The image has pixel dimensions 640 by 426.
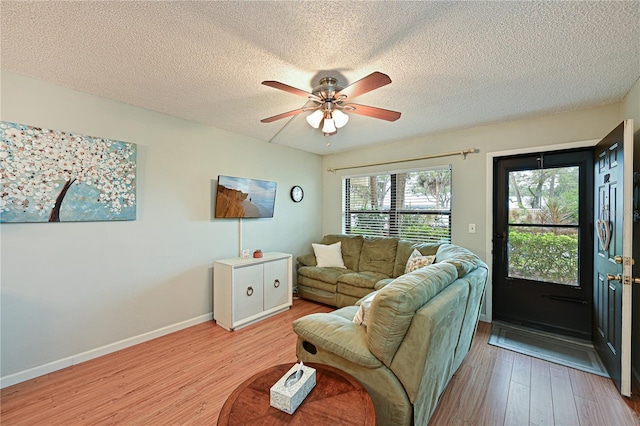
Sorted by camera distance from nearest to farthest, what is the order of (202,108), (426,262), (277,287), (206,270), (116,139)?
(116,139)
(202,108)
(426,262)
(206,270)
(277,287)

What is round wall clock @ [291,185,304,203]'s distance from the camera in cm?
448

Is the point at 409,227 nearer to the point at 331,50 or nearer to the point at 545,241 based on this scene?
the point at 545,241

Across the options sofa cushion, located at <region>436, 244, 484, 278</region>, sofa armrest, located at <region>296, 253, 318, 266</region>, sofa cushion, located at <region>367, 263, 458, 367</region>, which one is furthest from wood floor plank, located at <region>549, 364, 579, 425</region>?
sofa armrest, located at <region>296, 253, 318, 266</region>

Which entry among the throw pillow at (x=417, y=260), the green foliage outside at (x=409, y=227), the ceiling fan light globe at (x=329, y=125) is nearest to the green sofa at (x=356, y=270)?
the throw pillow at (x=417, y=260)

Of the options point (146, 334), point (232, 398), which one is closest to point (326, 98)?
point (232, 398)

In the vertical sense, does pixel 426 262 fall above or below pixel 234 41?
below

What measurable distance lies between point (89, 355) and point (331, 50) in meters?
3.31

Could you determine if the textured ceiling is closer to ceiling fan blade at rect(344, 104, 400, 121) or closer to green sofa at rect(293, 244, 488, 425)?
ceiling fan blade at rect(344, 104, 400, 121)

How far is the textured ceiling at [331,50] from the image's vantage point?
1.48m

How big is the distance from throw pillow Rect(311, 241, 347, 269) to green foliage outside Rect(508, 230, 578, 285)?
7.23 ft

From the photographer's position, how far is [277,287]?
3654 mm

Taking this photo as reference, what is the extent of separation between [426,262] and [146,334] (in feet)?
10.3

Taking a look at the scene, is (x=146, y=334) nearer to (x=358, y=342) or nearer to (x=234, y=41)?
(x=358, y=342)

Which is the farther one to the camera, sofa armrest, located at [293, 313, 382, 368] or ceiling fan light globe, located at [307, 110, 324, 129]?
ceiling fan light globe, located at [307, 110, 324, 129]
